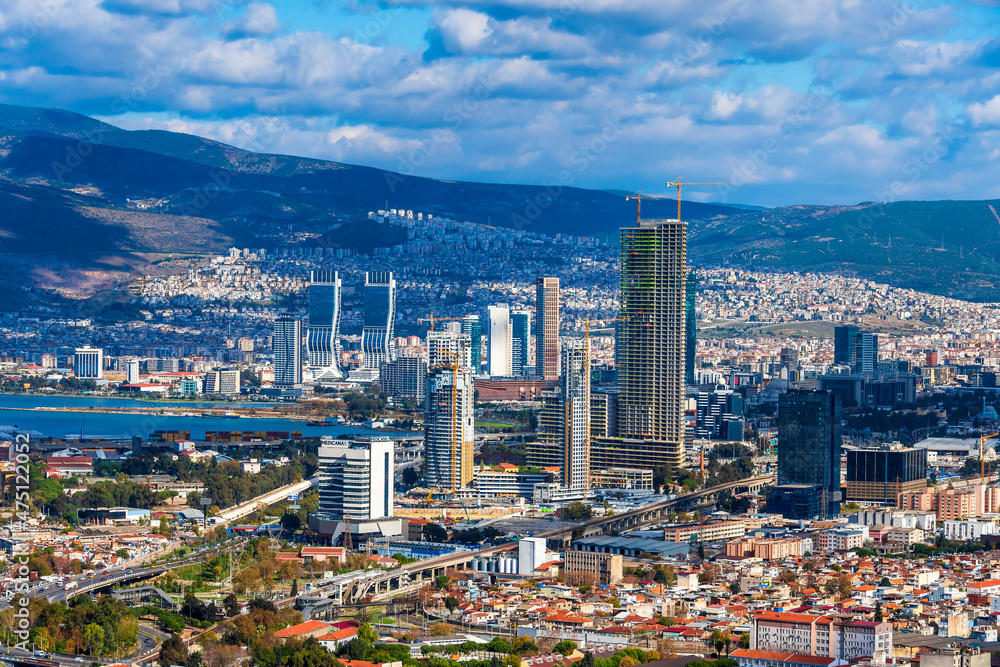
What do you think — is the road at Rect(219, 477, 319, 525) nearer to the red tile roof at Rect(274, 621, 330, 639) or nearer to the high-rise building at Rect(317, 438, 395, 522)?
the high-rise building at Rect(317, 438, 395, 522)

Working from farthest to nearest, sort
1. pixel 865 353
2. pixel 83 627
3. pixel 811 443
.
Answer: pixel 865 353, pixel 811 443, pixel 83 627

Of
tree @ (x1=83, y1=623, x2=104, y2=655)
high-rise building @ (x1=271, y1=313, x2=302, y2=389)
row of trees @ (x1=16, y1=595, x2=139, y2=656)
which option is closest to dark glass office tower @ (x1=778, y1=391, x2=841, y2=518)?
row of trees @ (x1=16, y1=595, x2=139, y2=656)

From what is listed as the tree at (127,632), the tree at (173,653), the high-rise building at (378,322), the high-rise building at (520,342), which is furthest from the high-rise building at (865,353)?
the tree at (173,653)

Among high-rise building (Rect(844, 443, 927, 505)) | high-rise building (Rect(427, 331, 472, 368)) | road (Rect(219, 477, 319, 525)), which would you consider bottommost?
road (Rect(219, 477, 319, 525))

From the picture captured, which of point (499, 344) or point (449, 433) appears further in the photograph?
point (499, 344)

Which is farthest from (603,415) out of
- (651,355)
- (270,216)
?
(270,216)

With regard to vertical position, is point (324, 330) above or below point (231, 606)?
above

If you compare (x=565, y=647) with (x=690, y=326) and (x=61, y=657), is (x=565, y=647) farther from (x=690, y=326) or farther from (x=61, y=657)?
(x=690, y=326)

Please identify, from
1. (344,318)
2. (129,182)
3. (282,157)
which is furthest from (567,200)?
(344,318)
